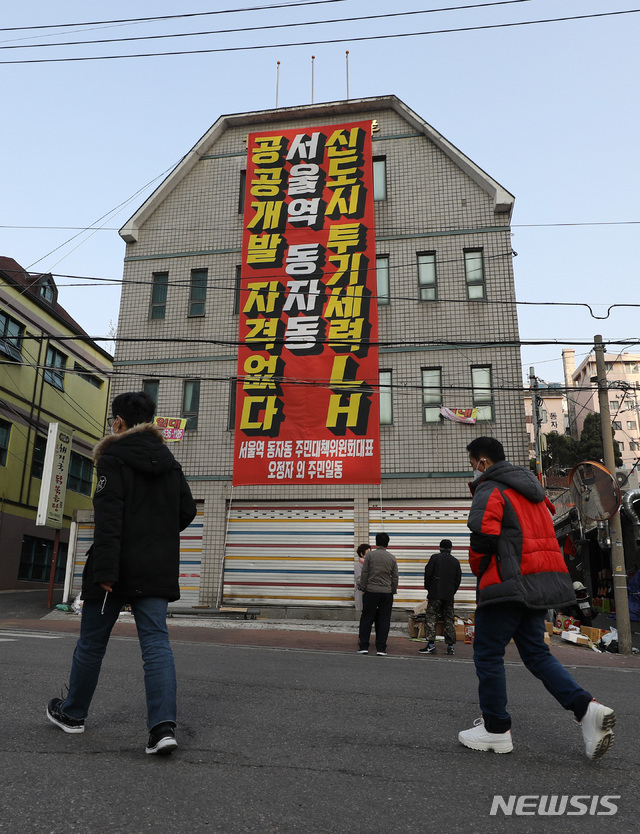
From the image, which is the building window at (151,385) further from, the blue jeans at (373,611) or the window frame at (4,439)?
the blue jeans at (373,611)

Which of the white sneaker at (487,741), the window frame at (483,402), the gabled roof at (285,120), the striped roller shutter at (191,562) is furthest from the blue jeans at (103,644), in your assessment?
the gabled roof at (285,120)

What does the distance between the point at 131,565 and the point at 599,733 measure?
2435mm

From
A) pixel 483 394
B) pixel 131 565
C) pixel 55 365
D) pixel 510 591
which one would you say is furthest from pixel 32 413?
pixel 510 591

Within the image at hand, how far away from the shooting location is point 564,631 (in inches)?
500

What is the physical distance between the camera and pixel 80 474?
97.6 feet

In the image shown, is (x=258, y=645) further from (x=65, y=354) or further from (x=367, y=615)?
(x=65, y=354)

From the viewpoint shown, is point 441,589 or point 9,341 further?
point 9,341

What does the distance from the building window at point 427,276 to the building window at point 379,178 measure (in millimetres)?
2297

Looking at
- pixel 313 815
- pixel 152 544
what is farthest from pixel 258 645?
pixel 313 815

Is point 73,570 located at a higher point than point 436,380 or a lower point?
lower

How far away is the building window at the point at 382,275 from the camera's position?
58.4 feet

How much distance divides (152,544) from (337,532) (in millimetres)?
12973

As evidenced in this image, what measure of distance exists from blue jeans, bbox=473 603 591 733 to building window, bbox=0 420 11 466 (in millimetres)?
24659

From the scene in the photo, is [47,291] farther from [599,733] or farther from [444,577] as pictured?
[599,733]
